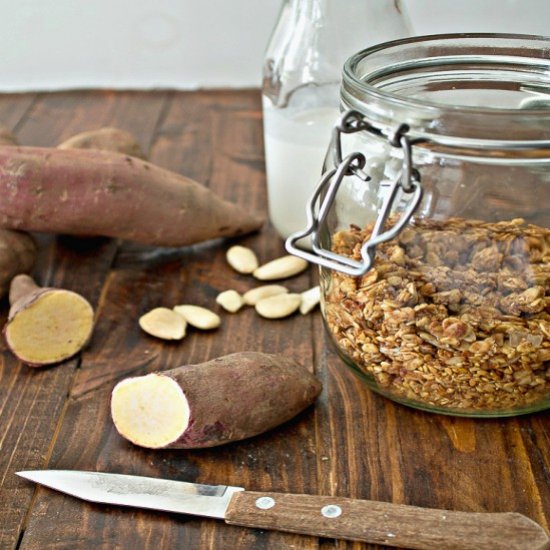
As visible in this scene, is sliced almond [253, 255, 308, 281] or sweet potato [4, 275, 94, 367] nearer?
sweet potato [4, 275, 94, 367]


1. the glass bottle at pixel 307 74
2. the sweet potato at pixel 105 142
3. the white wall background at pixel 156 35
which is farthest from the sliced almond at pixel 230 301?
the white wall background at pixel 156 35

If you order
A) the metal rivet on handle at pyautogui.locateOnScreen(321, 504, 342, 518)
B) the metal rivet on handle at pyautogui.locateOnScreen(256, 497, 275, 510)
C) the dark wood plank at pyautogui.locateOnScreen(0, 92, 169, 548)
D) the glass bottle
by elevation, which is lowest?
the dark wood plank at pyautogui.locateOnScreen(0, 92, 169, 548)

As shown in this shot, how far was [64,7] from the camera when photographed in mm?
1500

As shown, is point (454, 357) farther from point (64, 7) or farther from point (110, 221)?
point (64, 7)

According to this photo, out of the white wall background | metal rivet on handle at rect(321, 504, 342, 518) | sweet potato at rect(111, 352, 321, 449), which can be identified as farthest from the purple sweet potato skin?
the white wall background

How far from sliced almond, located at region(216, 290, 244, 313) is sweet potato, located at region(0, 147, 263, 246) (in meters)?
0.11

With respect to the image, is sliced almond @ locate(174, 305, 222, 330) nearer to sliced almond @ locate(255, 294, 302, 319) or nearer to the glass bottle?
sliced almond @ locate(255, 294, 302, 319)

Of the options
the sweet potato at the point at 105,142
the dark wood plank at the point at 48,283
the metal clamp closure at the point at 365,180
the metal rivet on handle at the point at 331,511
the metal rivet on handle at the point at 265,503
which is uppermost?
the metal clamp closure at the point at 365,180

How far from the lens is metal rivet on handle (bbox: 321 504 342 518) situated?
588 millimetres

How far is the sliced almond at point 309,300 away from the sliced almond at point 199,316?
85 millimetres

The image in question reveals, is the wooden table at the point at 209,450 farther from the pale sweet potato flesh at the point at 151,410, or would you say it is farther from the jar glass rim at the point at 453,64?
the jar glass rim at the point at 453,64

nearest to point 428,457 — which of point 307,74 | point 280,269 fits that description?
point 280,269

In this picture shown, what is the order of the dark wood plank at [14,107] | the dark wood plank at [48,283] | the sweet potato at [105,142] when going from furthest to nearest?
the dark wood plank at [14,107]
the sweet potato at [105,142]
the dark wood plank at [48,283]

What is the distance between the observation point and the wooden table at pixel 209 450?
610mm
